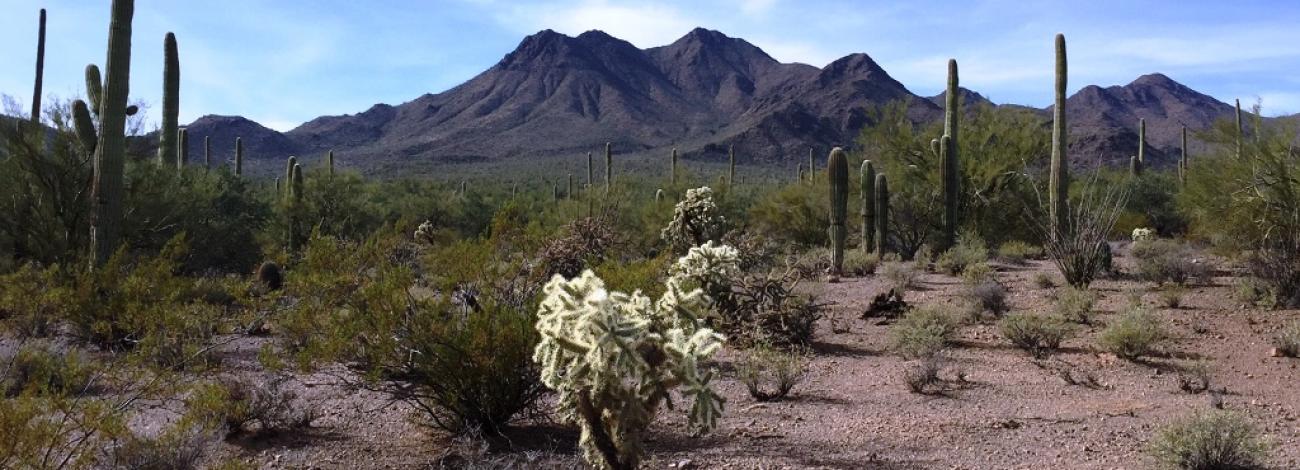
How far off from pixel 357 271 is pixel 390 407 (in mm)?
1212

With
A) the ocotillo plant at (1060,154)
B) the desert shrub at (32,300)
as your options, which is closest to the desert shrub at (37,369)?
the desert shrub at (32,300)

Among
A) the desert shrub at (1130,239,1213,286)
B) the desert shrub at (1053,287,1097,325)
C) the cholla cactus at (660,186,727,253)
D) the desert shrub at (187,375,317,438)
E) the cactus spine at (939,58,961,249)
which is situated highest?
the cactus spine at (939,58,961,249)

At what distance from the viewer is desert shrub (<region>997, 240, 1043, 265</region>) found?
19641 mm

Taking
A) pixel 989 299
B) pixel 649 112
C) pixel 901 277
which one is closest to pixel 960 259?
pixel 901 277

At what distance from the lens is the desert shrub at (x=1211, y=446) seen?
5.67 metres

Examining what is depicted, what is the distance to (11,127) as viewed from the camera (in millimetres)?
14617

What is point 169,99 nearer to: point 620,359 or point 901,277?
point 901,277

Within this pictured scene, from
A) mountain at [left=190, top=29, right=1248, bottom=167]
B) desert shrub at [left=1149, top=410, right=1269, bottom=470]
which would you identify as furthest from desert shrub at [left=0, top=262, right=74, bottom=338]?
mountain at [left=190, top=29, right=1248, bottom=167]

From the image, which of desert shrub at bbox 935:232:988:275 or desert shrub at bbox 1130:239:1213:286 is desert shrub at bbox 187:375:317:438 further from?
desert shrub at bbox 935:232:988:275

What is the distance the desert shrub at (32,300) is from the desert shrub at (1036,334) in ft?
32.9

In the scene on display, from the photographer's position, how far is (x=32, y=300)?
9008mm

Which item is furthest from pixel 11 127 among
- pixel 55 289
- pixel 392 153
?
pixel 392 153

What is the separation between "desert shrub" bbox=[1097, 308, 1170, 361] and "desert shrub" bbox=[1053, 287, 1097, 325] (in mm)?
1212

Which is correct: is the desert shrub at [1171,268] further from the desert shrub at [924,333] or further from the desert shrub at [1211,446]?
the desert shrub at [1211,446]
